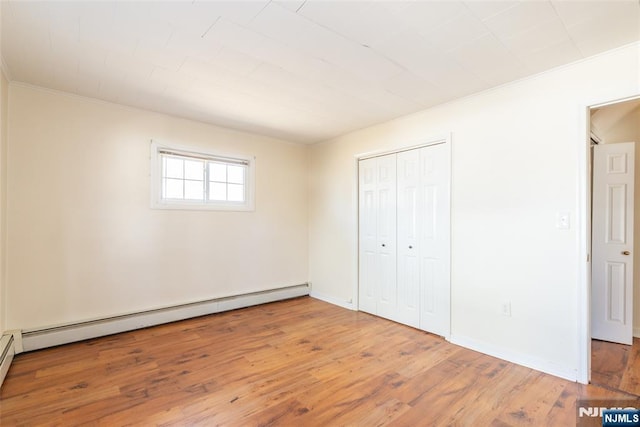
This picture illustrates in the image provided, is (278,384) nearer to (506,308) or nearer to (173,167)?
(506,308)

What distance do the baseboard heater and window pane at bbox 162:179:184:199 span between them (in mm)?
1366

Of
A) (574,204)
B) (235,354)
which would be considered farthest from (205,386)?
(574,204)

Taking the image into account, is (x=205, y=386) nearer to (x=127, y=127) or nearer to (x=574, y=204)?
(x=127, y=127)

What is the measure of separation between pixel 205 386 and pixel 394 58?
2937 mm

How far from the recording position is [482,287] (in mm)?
2914

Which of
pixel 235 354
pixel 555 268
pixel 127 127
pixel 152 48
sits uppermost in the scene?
pixel 152 48

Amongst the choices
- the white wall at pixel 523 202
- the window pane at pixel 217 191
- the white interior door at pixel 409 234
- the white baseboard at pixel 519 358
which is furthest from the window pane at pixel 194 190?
the white baseboard at pixel 519 358

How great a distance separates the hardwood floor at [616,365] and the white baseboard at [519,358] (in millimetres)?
174

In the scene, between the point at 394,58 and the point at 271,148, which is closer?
the point at 394,58

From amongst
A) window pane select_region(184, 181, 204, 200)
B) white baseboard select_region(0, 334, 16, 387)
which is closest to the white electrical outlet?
window pane select_region(184, 181, 204, 200)

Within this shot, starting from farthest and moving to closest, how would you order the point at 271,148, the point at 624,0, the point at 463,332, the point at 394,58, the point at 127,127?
the point at 271,148, the point at 127,127, the point at 463,332, the point at 394,58, the point at 624,0

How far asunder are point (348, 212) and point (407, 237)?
1041mm

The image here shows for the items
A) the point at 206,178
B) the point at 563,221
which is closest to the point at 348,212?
the point at 206,178

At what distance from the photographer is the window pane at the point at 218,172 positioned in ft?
13.4
